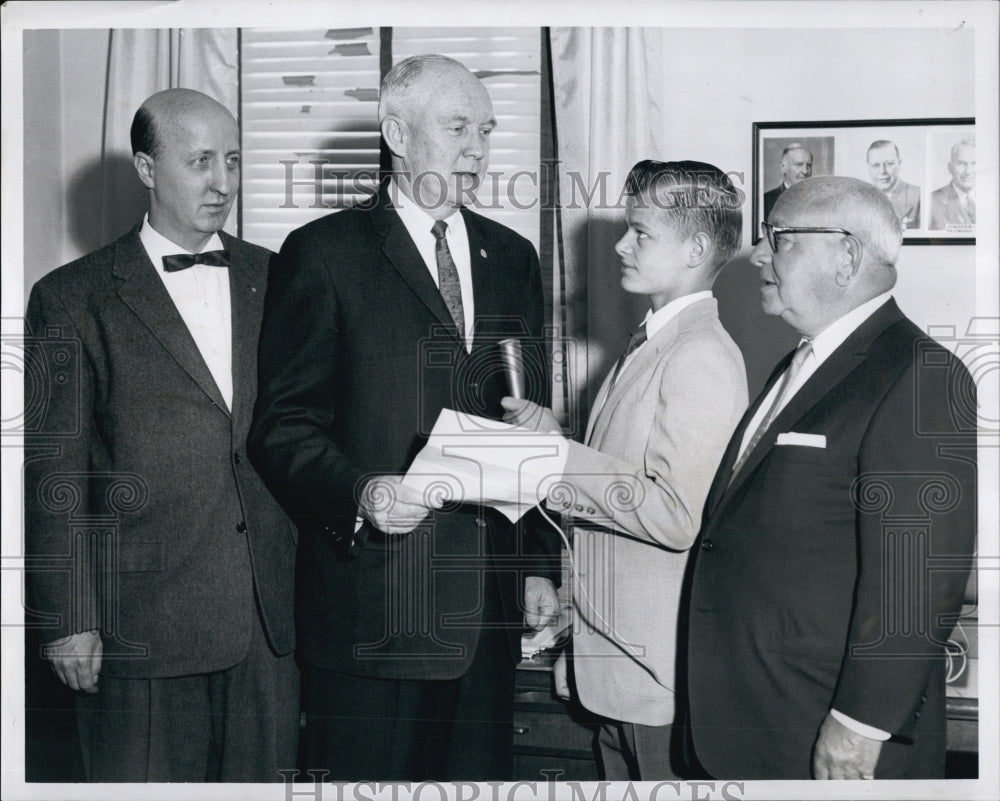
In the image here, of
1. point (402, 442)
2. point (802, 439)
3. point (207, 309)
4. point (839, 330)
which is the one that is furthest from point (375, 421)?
point (839, 330)

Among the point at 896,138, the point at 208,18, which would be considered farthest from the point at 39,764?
the point at 896,138

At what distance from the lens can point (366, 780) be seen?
2.57 metres

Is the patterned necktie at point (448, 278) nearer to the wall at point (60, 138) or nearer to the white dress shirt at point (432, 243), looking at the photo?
the white dress shirt at point (432, 243)

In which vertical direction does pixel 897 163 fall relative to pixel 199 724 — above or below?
above

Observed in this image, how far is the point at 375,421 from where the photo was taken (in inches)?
97.0

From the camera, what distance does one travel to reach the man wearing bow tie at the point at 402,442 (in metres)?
2.45

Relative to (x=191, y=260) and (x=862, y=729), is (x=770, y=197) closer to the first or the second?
(x=862, y=729)

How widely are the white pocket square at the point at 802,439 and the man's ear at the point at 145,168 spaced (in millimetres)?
1595

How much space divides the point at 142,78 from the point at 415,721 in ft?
5.61

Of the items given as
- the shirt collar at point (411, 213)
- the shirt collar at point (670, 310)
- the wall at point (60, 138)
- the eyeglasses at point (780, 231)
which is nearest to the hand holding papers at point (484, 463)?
the shirt collar at point (670, 310)

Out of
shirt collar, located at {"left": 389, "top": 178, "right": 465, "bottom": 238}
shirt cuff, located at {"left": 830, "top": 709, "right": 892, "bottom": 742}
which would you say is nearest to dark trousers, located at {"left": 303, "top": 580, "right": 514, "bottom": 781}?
shirt cuff, located at {"left": 830, "top": 709, "right": 892, "bottom": 742}

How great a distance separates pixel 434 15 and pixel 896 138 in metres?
1.17

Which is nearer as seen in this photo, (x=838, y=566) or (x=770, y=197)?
(x=838, y=566)

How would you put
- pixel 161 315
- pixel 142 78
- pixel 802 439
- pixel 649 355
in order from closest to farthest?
pixel 802 439
pixel 649 355
pixel 161 315
pixel 142 78
